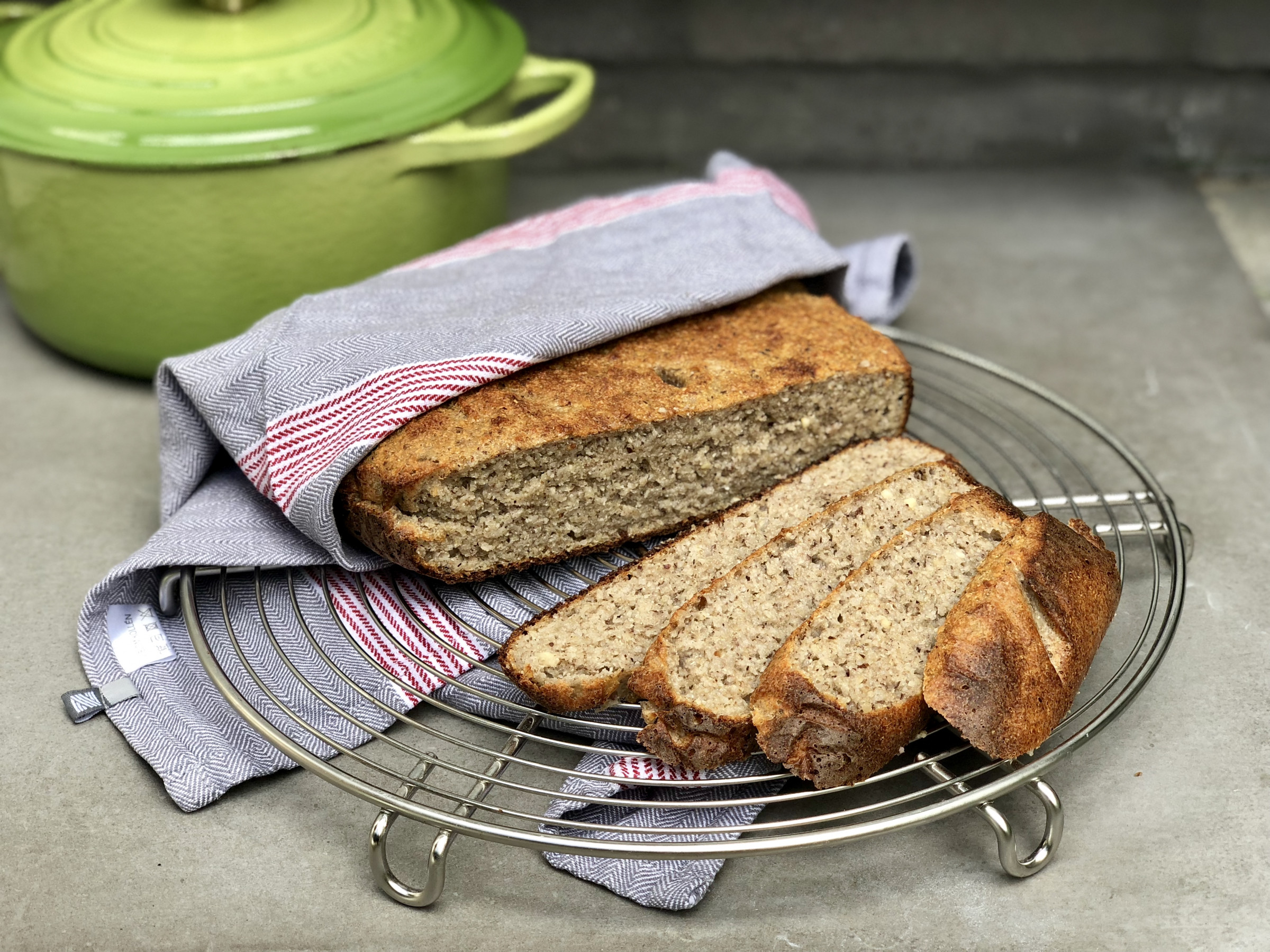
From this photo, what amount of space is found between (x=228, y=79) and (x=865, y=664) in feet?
5.92

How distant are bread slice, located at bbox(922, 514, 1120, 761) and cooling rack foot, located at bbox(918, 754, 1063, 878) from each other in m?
0.08

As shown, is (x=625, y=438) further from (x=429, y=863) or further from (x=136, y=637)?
(x=136, y=637)

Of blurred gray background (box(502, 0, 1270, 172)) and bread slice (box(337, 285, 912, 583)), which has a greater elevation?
blurred gray background (box(502, 0, 1270, 172))

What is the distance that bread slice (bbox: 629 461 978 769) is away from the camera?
1916 mm

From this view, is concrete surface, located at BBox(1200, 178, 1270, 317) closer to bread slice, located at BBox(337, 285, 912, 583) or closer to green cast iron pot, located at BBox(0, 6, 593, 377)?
bread slice, located at BBox(337, 285, 912, 583)

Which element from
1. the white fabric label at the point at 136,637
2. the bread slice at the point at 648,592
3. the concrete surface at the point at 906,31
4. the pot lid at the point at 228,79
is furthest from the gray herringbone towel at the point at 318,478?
the concrete surface at the point at 906,31

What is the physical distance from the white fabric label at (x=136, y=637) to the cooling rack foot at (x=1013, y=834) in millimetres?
1374

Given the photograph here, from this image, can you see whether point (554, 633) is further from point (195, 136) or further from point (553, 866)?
point (195, 136)

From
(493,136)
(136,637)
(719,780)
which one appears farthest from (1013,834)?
(493,136)

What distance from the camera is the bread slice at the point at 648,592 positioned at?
2023 mm

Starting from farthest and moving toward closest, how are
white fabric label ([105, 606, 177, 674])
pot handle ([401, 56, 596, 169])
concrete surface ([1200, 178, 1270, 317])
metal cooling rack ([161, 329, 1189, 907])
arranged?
1. concrete surface ([1200, 178, 1270, 317])
2. pot handle ([401, 56, 596, 169])
3. white fabric label ([105, 606, 177, 674])
4. metal cooling rack ([161, 329, 1189, 907])

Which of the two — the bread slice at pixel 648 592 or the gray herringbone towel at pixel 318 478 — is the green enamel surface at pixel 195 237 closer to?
the gray herringbone towel at pixel 318 478

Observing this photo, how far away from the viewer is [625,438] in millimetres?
2311

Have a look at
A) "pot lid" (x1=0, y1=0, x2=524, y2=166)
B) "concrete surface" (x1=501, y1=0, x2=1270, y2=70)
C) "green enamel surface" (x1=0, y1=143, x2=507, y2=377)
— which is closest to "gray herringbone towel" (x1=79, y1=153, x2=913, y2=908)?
"green enamel surface" (x1=0, y1=143, x2=507, y2=377)
